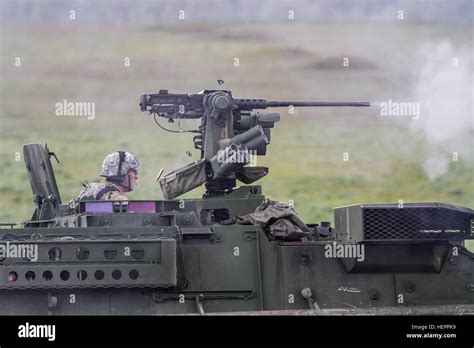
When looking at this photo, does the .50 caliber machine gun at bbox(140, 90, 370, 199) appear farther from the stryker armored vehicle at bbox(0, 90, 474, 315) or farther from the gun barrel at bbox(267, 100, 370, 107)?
the stryker armored vehicle at bbox(0, 90, 474, 315)

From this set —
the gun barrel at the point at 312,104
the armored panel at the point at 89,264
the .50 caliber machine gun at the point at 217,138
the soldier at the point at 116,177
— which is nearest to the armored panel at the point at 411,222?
the armored panel at the point at 89,264

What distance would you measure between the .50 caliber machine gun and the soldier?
501mm

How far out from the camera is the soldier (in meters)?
16.9

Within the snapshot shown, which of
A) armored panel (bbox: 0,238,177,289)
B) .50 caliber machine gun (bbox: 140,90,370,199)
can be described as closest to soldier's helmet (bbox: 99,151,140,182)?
.50 caliber machine gun (bbox: 140,90,370,199)

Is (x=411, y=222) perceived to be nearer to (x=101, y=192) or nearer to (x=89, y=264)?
(x=89, y=264)

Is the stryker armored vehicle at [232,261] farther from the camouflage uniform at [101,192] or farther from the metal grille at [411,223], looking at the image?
the camouflage uniform at [101,192]

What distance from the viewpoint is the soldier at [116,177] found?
1692 centimetres

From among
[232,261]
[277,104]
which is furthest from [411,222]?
[277,104]

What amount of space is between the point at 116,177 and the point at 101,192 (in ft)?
1.28

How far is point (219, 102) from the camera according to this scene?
678 inches
